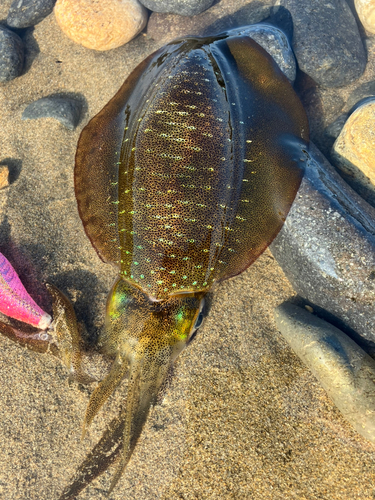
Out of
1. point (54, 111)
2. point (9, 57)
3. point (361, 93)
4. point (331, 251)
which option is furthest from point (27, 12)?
point (331, 251)

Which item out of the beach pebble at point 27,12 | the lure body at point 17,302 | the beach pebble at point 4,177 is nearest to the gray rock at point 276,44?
the beach pebble at point 27,12

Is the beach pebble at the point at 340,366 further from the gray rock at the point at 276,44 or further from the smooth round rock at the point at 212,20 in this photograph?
the smooth round rock at the point at 212,20

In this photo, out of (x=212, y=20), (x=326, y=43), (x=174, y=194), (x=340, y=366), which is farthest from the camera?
(x=212, y=20)

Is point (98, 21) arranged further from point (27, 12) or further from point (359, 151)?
point (359, 151)

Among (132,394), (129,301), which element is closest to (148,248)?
(129,301)

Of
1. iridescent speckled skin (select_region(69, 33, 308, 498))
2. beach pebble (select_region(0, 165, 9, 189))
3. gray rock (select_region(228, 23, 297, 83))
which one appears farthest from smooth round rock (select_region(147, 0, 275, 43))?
beach pebble (select_region(0, 165, 9, 189))
